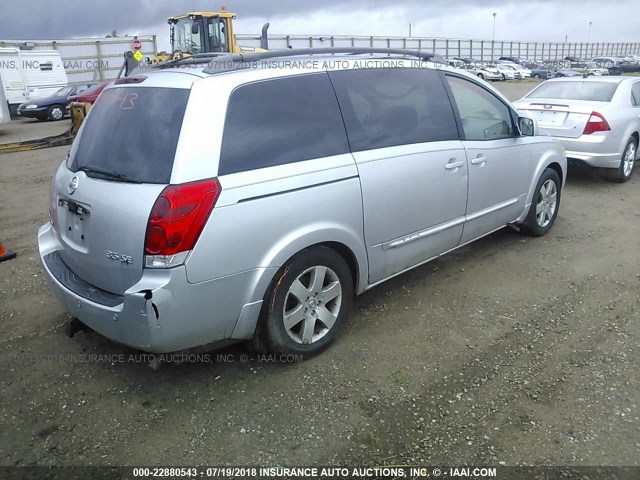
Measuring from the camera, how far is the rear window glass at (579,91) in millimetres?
7878

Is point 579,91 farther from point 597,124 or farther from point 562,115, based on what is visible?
point 597,124

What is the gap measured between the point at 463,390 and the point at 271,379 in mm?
1130

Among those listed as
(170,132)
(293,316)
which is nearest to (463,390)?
(293,316)

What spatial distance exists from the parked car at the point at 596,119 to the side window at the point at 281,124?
5359 mm

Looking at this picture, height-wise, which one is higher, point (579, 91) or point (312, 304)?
point (579, 91)

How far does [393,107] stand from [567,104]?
5.02 metres

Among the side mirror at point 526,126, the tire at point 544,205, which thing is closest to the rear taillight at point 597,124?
the tire at point 544,205

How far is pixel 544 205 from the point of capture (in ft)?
18.0

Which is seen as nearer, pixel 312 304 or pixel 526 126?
pixel 312 304

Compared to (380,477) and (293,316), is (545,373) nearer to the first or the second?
(380,477)

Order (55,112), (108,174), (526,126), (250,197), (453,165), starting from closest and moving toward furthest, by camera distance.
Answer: (250,197)
(108,174)
(453,165)
(526,126)
(55,112)

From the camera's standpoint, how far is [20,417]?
2918mm

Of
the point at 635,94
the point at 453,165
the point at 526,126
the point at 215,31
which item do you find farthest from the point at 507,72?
the point at 453,165

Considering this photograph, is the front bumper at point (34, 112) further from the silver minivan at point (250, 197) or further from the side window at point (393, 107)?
the side window at point (393, 107)
